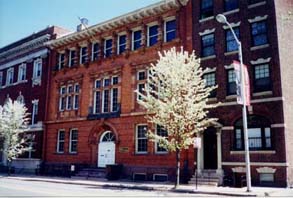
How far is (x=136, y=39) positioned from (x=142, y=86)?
175 inches

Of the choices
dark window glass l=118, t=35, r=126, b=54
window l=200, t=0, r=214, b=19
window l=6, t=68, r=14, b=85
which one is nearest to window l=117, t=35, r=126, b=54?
dark window glass l=118, t=35, r=126, b=54

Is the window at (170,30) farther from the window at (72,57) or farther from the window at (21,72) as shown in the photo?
the window at (21,72)

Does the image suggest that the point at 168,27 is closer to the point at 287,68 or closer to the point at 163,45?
the point at 163,45

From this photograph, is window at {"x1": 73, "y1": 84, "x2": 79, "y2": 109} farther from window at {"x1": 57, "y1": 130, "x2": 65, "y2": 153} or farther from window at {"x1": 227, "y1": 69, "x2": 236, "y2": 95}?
window at {"x1": 227, "y1": 69, "x2": 236, "y2": 95}

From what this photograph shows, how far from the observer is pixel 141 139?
90.6 ft

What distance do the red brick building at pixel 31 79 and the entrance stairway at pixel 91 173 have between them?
7222 mm

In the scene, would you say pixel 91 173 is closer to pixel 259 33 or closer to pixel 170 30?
pixel 170 30

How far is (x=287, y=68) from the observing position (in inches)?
868

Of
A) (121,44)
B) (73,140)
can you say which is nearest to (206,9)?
(121,44)

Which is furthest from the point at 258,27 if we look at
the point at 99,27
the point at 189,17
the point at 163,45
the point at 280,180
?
the point at 99,27

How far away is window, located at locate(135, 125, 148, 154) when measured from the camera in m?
27.2

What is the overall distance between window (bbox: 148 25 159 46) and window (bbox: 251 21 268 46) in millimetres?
8234

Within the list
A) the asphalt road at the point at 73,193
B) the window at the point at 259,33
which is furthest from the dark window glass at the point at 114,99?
the window at the point at 259,33

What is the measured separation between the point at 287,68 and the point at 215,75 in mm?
4709
